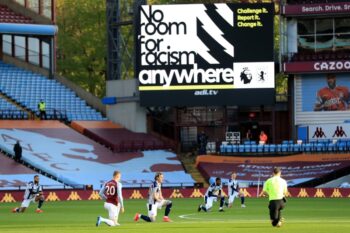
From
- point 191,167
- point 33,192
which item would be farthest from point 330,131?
point 33,192

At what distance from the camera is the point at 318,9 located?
77125 millimetres

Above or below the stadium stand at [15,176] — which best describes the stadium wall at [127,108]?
above

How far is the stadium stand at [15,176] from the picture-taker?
224ft

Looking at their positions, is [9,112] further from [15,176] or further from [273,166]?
[273,166]

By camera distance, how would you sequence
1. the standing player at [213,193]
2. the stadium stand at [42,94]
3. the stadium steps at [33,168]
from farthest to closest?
1. the stadium stand at [42,94]
2. the stadium steps at [33,168]
3. the standing player at [213,193]

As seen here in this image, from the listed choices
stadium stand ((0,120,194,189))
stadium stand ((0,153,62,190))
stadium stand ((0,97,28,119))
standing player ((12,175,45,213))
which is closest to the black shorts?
standing player ((12,175,45,213))

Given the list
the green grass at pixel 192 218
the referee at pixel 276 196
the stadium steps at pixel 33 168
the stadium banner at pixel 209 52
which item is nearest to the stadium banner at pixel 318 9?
the stadium banner at pixel 209 52

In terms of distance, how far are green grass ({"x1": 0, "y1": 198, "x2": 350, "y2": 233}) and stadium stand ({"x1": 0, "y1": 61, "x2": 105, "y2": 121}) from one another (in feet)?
67.5

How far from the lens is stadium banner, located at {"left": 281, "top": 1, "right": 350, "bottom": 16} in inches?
3014

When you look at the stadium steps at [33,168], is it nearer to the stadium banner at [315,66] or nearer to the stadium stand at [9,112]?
the stadium stand at [9,112]

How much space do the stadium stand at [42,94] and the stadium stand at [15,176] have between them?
34.2 ft

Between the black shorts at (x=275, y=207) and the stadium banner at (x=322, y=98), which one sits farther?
the stadium banner at (x=322, y=98)

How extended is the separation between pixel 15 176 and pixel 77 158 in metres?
6.96

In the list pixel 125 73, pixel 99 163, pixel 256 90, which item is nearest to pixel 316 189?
pixel 256 90
